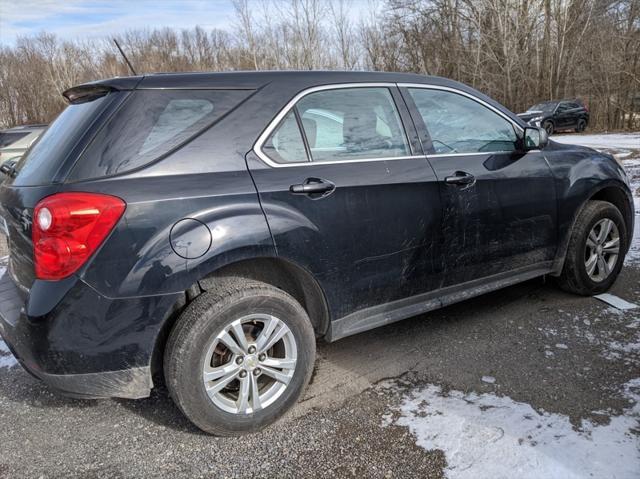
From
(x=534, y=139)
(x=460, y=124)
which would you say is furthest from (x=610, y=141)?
(x=460, y=124)

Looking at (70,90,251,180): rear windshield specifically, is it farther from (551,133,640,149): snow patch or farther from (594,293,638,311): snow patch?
(551,133,640,149): snow patch

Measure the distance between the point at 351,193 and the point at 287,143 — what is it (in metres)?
0.42

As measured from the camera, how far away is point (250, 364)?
248 centimetres

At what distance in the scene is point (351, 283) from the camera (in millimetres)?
2754

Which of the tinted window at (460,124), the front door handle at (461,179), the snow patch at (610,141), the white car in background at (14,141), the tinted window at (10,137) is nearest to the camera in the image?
the front door handle at (461,179)

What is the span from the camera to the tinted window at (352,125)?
107 inches

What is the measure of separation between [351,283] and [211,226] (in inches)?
33.7

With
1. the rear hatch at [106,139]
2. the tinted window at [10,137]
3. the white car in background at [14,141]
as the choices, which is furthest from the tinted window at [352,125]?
the tinted window at [10,137]

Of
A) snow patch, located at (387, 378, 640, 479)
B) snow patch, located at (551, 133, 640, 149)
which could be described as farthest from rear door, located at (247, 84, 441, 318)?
snow patch, located at (551, 133, 640, 149)

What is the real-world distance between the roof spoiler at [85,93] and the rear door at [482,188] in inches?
67.5

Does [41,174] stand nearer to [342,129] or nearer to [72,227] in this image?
[72,227]

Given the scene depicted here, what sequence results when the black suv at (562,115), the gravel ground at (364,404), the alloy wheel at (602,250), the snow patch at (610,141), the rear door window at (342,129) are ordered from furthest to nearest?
the black suv at (562,115)
the snow patch at (610,141)
the alloy wheel at (602,250)
the rear door window at (342,129)
the gravel ground at (364,404)

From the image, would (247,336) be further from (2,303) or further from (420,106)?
(420,106)

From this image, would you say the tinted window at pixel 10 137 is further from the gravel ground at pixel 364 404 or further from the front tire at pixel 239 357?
the front tire at pixel 239 357
